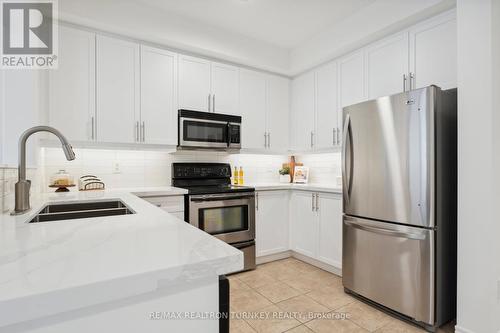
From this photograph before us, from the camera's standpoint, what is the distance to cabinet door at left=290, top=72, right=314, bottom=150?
349cm

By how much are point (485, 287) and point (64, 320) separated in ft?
7.19

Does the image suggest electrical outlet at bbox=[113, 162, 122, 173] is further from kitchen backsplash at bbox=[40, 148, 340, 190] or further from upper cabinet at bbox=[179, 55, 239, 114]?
upper cabinet at bbox=[179, 55, 239, 114]

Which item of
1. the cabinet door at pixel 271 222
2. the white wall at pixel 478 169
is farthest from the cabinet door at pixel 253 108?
the white wall at pixel 478 169

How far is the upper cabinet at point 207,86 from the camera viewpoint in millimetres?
3023

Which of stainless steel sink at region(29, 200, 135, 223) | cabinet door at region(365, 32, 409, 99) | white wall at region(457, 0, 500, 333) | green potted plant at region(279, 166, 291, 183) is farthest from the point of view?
green potted plant at region(279, 166, 291, 183)

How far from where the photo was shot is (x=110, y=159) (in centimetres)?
289

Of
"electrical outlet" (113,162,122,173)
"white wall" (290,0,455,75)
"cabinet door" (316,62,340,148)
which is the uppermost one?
"white wall" (290,0,455,75)

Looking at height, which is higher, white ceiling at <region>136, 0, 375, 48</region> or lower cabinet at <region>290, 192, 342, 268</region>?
white ceiling at <region>136, 0, 375, 48</region>

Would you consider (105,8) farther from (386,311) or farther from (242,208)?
(386,311)

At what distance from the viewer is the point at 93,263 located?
0.58 meters

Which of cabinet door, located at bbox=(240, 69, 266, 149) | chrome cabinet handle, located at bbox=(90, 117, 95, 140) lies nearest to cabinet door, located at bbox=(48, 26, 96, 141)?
chrome cabinet handle, located at bbox=(90, 117, 95, 140)

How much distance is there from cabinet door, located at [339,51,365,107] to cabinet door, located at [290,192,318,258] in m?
1.15

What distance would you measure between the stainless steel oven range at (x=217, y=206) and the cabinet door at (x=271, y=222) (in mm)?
138

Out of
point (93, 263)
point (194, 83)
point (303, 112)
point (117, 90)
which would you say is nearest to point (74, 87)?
point (117, 90)
